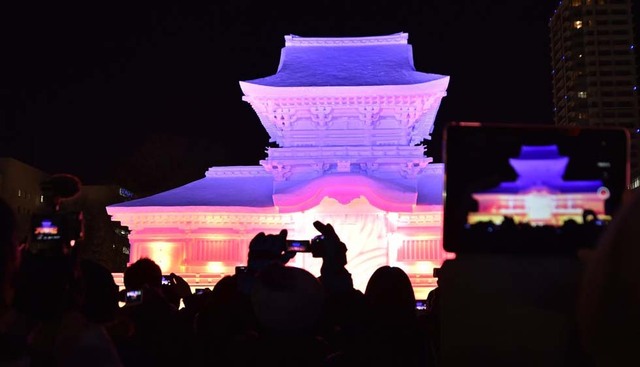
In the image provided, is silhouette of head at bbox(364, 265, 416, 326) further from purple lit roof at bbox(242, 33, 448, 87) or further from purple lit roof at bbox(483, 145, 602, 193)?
purple lit roof at bbox(242, 33, 448, 87)

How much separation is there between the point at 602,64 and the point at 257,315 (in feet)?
303

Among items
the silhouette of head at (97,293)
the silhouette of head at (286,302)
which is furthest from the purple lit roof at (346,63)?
the silhouette of head at (97,293)

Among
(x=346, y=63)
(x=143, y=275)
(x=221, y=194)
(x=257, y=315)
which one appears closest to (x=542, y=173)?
(x=257, y=315)

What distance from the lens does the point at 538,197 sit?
2.48 metres

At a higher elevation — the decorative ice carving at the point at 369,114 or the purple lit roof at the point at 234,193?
the decorative ice carving at the point at 369,114

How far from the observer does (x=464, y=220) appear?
247 cm

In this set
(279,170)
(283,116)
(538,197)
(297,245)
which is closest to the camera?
(538,197)

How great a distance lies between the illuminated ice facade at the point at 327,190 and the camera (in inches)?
730

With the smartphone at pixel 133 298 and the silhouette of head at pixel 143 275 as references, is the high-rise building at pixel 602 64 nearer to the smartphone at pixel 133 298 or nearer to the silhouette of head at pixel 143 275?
the silhouette of head at pixel 143 275

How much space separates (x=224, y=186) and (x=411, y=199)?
23.6 feet

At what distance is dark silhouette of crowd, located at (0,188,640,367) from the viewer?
1812mm

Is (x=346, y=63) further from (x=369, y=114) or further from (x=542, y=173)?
(x=542, y=173)

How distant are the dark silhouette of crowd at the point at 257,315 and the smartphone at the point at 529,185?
507mm

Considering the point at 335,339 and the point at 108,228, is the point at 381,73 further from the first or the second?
the point at 108,228
